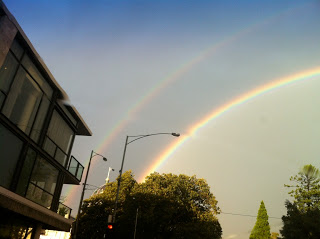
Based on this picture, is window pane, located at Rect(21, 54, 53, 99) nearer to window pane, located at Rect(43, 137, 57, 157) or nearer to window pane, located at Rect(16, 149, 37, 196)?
window pane, located at Rect(43, 137, 57, 157)

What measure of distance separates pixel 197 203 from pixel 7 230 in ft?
94.5

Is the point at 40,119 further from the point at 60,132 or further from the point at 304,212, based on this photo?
the point at 304,212

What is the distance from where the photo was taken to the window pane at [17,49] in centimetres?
1292

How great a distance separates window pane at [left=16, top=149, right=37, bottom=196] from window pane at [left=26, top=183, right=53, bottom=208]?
650 mm

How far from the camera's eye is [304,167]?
4544 centimetres

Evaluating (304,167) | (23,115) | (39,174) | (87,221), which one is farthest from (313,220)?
(23,115)

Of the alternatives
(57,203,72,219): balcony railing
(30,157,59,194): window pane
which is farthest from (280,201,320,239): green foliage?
(30,157,59,194): window pane

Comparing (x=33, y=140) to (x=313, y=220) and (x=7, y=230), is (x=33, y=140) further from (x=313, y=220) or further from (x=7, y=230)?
(x=313, y=220)

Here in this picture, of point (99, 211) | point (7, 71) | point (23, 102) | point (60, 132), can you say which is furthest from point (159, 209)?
point (7, 71)

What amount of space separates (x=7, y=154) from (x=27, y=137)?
1460 millimetres

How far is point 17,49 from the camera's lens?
13.3 m

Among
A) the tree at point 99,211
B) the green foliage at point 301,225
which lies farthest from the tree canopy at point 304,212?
the tree at point 99,211

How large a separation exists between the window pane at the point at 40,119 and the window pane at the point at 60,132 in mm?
1200

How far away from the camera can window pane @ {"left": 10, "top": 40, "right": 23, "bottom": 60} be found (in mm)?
12922
